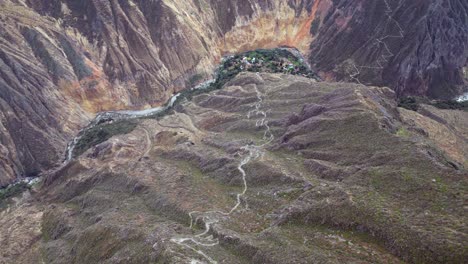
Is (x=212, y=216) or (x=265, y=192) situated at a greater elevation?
(x=212, y=216)

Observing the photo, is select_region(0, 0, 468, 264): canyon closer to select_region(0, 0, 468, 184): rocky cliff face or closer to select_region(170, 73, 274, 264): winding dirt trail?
select_region(170, 73, 274, 264): winding dirt trail

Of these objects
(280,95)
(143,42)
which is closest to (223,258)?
(280,95)

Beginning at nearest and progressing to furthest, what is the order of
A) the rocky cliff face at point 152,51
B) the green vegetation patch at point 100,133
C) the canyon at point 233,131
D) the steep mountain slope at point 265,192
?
the steep mountain slope at point 265,192 → the canyon at point 233,131 → the green vegetation patch at point 100,133 → the rocky cliff face at point 152,51

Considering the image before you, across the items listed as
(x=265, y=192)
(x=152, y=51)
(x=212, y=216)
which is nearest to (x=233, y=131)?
(x=265, y=192)

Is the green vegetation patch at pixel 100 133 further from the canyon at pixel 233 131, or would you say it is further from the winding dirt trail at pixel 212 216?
the winding dirt trail at pixel 212 216

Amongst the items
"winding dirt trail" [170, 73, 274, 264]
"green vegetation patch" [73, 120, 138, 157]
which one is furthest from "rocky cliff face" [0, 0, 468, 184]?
"winding dirt trail" [170, 73, 274, 264]

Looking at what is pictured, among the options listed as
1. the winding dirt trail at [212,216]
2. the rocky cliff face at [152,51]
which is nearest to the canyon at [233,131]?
the winding dirt trail at [212,216]

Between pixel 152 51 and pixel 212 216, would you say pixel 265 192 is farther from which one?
pixel 152 51
